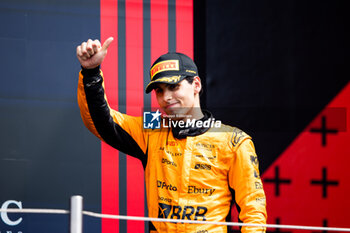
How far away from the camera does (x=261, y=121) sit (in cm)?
252

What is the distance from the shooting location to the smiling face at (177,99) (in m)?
1.75

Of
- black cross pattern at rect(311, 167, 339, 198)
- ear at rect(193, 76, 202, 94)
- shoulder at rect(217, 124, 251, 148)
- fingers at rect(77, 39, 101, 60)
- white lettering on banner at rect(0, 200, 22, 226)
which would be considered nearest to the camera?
fingers at rect(77, 39, 101, 60)

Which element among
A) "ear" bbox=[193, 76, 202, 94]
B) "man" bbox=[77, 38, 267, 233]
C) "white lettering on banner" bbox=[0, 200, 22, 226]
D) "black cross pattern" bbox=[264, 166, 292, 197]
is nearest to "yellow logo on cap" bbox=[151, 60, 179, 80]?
"man" bbox=[77, 38, 267, 233]

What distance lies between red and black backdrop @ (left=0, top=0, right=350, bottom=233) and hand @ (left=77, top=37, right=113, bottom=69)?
2.95 ft

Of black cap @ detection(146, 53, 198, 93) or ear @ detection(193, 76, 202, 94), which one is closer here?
black cap @ detection(146, 53, 198, 93)

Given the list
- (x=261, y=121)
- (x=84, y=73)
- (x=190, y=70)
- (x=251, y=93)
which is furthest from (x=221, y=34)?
(x=84, y=73)

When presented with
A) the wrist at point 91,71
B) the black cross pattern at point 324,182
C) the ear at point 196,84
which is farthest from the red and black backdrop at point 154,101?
the wrist at point 91,71

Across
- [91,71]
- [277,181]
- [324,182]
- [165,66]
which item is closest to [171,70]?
[165,66]

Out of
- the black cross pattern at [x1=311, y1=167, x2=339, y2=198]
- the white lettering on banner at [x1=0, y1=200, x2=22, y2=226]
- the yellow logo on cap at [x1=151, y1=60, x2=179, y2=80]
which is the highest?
the yellow logo on cap at [x1=151, y1=60, x2=179, y2=80]

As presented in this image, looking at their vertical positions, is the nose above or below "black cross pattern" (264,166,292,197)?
above

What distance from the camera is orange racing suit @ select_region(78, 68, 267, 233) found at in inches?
64.3

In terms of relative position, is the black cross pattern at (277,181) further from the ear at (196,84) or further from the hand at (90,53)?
the hand at (90,53)

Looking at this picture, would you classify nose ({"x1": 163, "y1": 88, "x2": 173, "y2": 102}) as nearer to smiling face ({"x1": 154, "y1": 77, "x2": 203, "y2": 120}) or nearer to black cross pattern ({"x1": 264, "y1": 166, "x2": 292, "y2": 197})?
smiling face ({"x1": 154, "y1": 77, "x2": 203, "y2": 120})

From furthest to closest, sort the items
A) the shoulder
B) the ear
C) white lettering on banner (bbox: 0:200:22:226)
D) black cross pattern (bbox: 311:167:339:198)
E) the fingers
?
black cross pattern (bbox: 311:167:339:198) < white lettering on banner (bbox: 0:200:22:226) < the ear < the shoulder < the fingers
